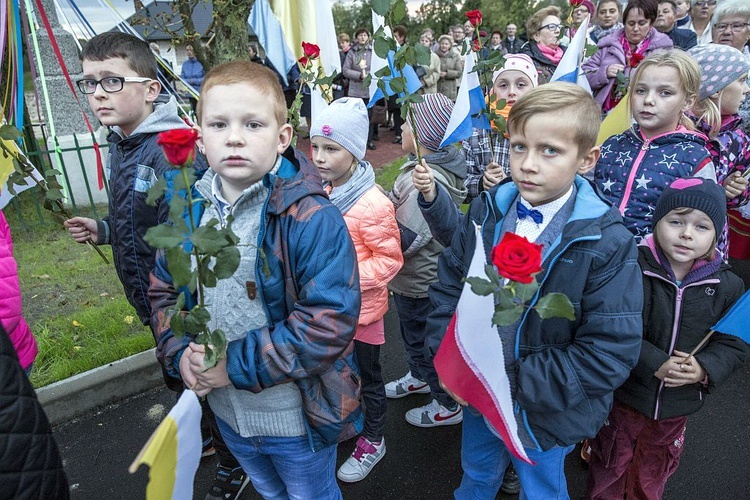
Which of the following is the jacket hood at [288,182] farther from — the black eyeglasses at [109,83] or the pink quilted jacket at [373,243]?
the black eyeglasses at [109,83]

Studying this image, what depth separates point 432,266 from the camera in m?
2.72

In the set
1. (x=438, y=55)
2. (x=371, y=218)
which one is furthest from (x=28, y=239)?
(x=438, y=55)

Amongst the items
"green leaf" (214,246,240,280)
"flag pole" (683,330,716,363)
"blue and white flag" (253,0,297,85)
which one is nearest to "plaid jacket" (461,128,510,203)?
"flag pole" (683,330,716,363)

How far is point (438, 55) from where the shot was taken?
1112 cm

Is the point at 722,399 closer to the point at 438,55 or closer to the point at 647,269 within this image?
A: the point at 647,269

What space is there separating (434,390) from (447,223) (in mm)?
1006

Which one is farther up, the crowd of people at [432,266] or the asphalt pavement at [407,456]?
the crowd of people at [432,266]

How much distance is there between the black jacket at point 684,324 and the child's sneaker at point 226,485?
5.91ft

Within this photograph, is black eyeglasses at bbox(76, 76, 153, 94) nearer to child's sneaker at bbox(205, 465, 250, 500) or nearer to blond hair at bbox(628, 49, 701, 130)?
child's sneaker at bbox(205, 465, 250, 500)

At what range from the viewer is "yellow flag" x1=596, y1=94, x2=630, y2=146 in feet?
8.42

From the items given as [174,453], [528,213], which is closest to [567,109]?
[528,213]

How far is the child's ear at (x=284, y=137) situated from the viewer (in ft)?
5.24

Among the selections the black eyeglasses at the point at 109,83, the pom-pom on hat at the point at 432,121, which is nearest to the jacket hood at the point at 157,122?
the black eyeglasses at the point at 109,83

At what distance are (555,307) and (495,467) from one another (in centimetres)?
108
